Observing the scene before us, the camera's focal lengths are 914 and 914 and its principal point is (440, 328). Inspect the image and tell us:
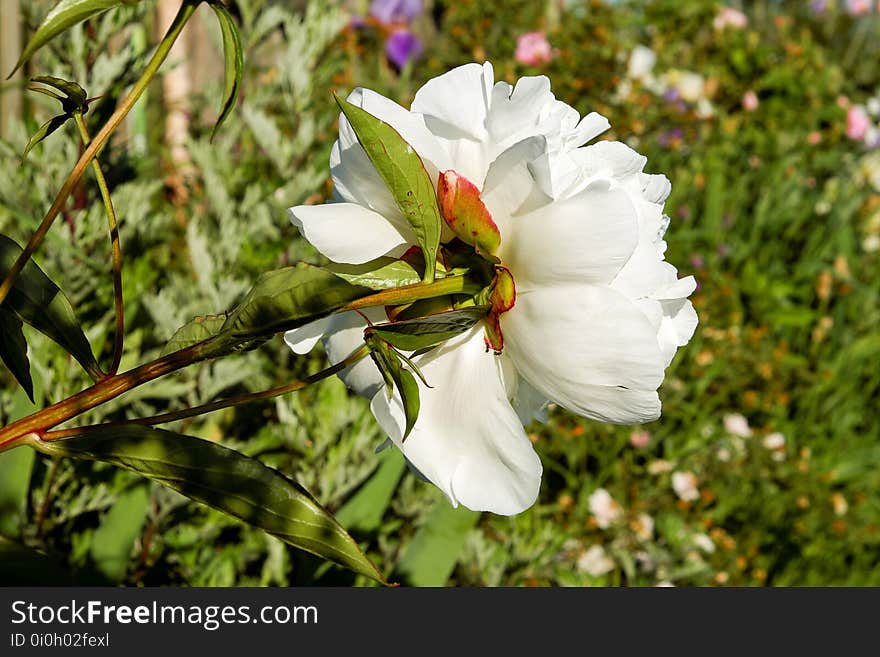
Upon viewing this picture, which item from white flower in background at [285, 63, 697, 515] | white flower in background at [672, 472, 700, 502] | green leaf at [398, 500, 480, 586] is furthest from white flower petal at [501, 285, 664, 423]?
white flower in background at [672, 472, 700, 502]

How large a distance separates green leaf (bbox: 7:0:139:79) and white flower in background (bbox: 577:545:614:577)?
1.25m

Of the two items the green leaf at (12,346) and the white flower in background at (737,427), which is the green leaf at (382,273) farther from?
the white flower in background at (737,427)

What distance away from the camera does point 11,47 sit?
163cm

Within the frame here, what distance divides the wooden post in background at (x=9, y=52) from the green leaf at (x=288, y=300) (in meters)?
1.46

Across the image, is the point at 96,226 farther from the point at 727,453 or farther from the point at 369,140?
the point at 727,453

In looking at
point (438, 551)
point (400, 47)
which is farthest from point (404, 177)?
point (400, 47)

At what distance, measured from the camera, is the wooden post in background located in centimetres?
160

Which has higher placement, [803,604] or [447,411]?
[447,411]

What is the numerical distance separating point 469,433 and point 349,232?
0.35ft

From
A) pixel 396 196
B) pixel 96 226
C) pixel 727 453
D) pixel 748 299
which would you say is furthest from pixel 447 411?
pixel 748 299

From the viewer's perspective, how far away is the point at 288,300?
0.32 m

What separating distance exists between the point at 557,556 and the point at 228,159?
784 mm

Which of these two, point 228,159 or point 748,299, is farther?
point 748,299

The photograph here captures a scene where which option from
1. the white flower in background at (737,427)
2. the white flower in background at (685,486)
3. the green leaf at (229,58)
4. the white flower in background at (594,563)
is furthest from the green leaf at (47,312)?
the white flower in background at (737,427)
